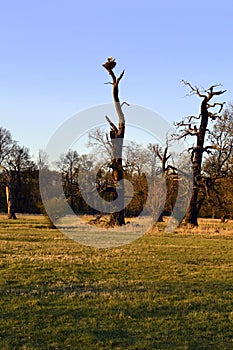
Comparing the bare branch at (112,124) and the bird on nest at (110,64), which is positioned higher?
the bird on nest at (110,64)

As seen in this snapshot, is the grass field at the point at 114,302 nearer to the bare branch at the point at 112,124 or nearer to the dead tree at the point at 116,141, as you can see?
the dead tree at the point at 116,141

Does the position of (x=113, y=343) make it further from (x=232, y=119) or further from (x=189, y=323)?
(x=232, y=119)

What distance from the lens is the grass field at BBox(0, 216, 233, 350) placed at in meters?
6.81

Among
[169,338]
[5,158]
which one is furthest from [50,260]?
[5,158]

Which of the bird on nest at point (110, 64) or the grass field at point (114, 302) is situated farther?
the bird on nest at point (110, 64)

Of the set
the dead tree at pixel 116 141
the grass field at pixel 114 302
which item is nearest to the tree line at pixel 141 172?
the dead tree at pixel 116 141

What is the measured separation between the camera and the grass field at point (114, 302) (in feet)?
22.4

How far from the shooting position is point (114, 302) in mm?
8953

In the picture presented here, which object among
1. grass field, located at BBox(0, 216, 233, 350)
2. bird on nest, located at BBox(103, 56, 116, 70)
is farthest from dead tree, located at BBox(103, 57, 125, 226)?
grass field, located at BBox(0, 216, 233, 350)

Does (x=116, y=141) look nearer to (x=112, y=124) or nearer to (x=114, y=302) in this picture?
(x=112, y=124)

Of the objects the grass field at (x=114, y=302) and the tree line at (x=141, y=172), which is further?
the tree line at (x=141, y=172)

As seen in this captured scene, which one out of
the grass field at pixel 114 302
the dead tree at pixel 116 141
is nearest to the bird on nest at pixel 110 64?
the dead tree at pixel 116 141

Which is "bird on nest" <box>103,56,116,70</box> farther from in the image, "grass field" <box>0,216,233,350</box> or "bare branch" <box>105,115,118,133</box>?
"grass field" <box>0,216,233,350</box>

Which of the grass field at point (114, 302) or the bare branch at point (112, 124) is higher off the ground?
the bare branch at point (112, 124)
